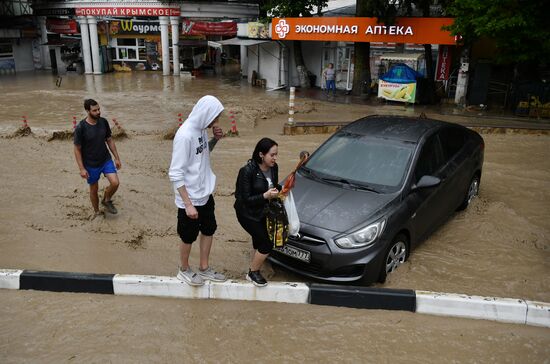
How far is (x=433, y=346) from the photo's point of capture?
3918 mm

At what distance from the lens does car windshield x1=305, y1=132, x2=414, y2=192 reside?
5539 millimetres

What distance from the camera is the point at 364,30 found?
19.2m

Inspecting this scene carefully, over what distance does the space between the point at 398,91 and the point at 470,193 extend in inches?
500

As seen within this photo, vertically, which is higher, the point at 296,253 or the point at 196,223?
the point at 196,223

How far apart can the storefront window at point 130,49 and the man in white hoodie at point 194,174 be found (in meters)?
35.7

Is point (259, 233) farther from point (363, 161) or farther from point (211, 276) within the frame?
point (363, 161)

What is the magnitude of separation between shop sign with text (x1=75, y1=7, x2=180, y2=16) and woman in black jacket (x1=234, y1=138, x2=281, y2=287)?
2954 centimetres

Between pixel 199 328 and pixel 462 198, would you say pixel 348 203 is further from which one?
pixel 462 198

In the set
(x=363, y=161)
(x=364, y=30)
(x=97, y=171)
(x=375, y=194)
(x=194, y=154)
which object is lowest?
(x=97, y=171)

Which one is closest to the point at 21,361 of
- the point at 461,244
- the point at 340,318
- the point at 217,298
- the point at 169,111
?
the point at 217,298

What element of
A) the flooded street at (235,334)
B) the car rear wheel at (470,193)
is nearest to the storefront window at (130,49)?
the car rear wheel at (470,193)

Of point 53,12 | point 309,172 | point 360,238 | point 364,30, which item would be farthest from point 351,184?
point 53,12

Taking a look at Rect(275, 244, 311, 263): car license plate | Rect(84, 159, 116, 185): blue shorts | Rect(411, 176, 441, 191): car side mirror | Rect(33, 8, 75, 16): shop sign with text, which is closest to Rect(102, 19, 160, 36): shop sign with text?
Rect(33, 8, 75, 16): shop sign with text

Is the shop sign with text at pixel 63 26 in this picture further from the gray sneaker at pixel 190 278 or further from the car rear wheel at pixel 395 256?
the car rear wheel at pixel 395 256
